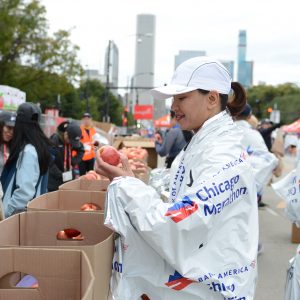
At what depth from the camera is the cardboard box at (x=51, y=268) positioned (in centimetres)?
194

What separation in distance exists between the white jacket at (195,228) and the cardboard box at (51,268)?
21cm

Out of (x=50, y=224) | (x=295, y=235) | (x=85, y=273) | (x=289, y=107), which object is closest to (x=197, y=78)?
(x=85, y=273)

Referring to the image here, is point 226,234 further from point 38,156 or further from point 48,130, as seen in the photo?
point 48,130

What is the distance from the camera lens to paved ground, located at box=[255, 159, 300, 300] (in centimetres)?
564

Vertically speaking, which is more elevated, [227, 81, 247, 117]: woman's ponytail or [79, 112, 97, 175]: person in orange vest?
[227, 81, 247, 117]: woman's ponytail

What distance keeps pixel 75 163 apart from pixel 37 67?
21874 mm

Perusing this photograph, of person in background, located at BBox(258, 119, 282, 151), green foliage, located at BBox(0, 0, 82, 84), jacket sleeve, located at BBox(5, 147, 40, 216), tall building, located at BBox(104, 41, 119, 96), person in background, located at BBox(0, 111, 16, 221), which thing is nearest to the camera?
jacket sleeve, located at BBox(5, 147, 40, 216)

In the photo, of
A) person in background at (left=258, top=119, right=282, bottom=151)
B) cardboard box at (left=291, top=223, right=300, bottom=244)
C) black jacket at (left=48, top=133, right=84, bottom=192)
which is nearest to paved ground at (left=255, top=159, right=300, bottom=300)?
cardboard box at (left=291, top=223, right=300, bottom=244)

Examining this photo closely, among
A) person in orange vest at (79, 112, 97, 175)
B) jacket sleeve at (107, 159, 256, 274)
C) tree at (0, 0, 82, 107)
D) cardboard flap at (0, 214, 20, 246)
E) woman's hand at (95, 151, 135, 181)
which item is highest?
tree at (0, 0, 82, 107)

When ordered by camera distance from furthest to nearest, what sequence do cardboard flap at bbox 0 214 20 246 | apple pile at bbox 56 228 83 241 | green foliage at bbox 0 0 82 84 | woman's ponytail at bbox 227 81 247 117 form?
1. green foliage at bbox 0 0 82 84
2. woman's ponytail at bbox 227 81 247 117
3. apple pile at bbox 56 228 83 241
4. cardboard flap at bbox 0 214 20 246

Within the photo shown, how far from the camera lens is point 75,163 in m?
7.73

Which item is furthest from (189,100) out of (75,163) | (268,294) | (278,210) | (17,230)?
(278,210)

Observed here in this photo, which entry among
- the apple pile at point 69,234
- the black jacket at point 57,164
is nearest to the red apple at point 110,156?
the apple pile at point 69,234

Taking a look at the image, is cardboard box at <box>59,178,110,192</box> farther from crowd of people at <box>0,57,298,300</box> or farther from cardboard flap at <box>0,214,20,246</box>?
crowd of people at <box>0,57,298,300</box>
